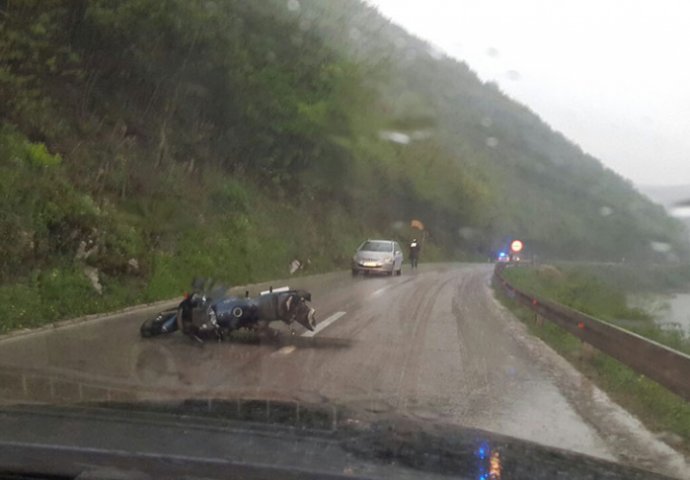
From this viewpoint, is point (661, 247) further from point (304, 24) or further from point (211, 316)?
point (211, 316)

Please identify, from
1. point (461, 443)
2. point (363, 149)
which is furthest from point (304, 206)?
point (461, 443)

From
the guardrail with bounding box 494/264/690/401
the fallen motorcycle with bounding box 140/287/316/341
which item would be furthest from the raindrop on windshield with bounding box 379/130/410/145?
the fallen motorcycle with bounding box 140/287/316/341

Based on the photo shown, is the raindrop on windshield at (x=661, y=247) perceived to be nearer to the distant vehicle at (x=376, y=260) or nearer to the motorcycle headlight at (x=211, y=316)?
the distant vehicle at (x=376, y=260)

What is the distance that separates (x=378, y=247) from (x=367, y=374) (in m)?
25.0

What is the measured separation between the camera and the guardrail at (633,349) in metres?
8.41

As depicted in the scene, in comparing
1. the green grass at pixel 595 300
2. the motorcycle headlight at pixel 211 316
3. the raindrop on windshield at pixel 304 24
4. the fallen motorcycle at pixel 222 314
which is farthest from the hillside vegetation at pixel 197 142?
the green grass at pixel 595 300

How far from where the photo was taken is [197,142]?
28625 millimetres

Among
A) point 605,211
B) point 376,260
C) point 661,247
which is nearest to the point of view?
point 376,260

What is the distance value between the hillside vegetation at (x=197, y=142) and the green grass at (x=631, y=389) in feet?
26.7

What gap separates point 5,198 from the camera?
1540 cm

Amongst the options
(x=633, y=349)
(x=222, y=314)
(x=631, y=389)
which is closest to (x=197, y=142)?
(x=222, y=314)

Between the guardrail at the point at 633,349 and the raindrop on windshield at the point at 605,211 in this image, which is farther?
the raindrop on windshield at the point at 605,211

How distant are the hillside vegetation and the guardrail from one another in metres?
8.16

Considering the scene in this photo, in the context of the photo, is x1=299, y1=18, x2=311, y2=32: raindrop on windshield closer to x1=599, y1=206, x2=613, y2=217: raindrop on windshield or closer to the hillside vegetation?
the hillside vegetation
